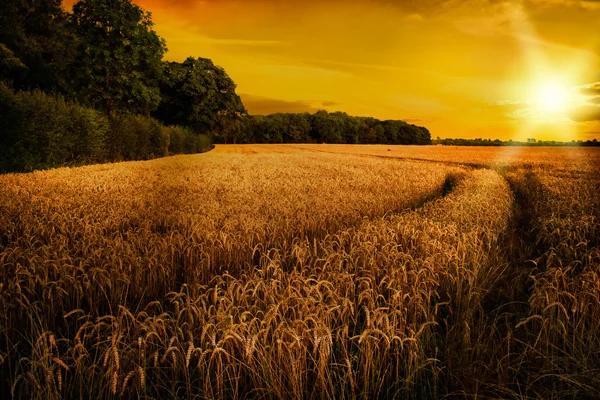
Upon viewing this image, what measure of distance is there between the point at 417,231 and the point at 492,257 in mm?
983

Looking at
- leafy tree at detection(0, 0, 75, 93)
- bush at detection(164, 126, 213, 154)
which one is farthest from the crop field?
leafy tree at detection(0, 0, 75, 93)

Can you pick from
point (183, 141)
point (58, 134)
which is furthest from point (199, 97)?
point (58, 134)

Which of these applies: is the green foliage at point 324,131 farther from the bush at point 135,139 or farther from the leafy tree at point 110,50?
the bush at point 135,139

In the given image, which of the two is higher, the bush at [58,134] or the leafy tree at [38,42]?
the leafy tree at [38,42]

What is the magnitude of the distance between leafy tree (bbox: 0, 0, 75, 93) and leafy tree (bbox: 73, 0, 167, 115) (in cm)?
159

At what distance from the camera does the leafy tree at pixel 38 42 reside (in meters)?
30.9

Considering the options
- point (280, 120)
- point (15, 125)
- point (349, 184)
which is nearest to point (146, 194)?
point (349, 184)

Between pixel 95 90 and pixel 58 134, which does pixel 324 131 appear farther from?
pixel 58 134

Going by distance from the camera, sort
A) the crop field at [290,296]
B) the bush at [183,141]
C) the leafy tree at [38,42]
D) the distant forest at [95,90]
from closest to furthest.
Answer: the crop field at [290,296] < the distant forest at [95,90] < the leafy tree at [38,42] < the bush at [183,141]

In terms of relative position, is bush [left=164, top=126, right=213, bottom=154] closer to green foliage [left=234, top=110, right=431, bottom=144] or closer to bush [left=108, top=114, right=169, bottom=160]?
bush [left=108, top=114, right=169, bottom=160]

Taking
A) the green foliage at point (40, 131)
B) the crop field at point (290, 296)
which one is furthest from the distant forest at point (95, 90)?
the crop field at point (290, 296)

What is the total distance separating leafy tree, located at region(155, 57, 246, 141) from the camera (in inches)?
1893

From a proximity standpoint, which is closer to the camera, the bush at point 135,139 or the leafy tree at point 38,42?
the bush at point 135,139

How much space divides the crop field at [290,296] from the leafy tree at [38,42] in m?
28.8
